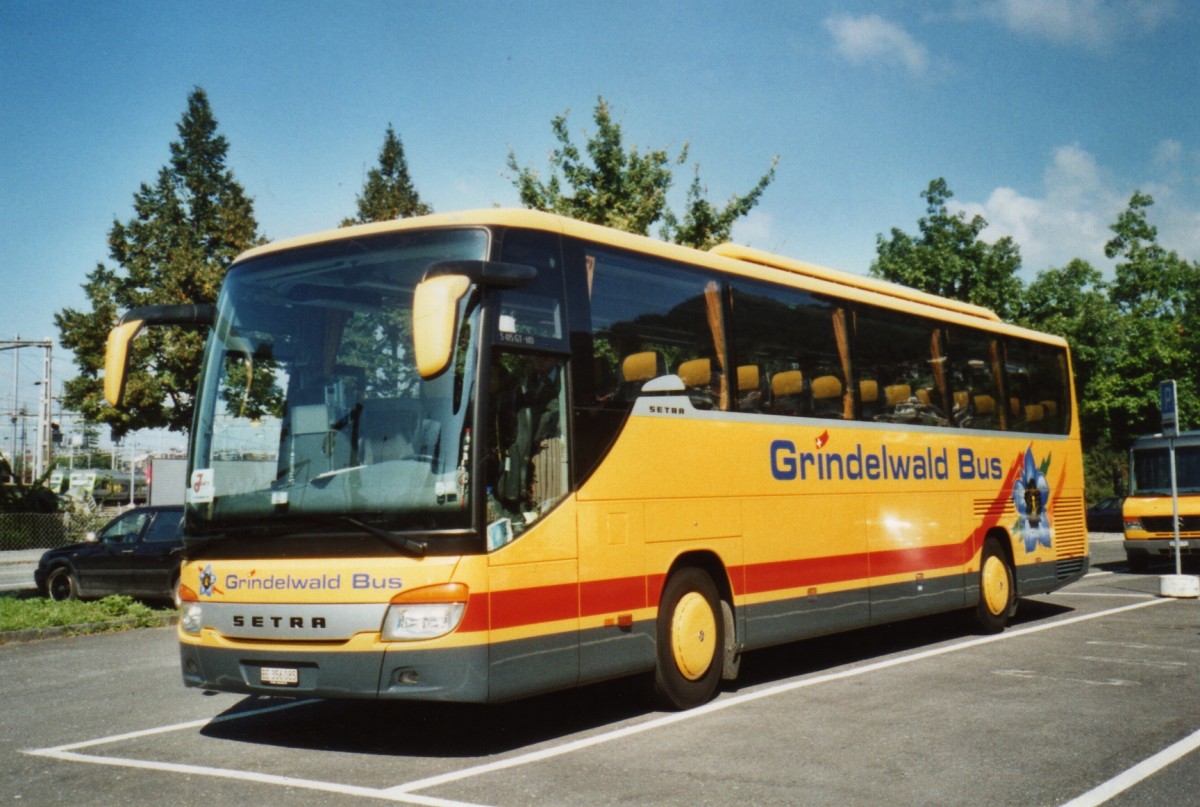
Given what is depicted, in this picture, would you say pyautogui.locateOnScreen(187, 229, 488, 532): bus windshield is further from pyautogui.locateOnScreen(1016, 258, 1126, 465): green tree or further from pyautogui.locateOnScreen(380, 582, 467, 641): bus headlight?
pyautogui.locateOnScreen(1016, 258, 1126, 465): green tree

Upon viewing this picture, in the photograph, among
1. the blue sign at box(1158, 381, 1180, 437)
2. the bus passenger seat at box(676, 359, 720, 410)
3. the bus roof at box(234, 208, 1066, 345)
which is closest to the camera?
the bus roof at box(234, 208, 1066, 345)

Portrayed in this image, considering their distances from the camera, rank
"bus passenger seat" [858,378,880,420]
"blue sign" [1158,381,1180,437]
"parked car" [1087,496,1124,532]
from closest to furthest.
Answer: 1. "bus passenger seat" [858,378,880,420]
2. "blue sign" [1158,381,1180,437]
3. "parked car" [1087,496,1124,532]

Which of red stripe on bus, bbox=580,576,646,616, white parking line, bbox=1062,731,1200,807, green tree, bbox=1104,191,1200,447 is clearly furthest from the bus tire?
green tree, bbox=1104,191,1200,447

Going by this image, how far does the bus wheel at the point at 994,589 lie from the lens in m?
13.1

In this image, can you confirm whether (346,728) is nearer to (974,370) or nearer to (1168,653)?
(1168,653)

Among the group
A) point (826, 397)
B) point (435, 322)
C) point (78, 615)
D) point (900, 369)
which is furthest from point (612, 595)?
point (78, 615)

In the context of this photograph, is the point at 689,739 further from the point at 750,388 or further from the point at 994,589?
the point at 994,589

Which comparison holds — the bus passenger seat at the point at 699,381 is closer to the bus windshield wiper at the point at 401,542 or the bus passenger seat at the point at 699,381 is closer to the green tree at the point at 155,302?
the bus windshield wiper at the point at 401,542

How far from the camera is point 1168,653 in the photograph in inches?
431

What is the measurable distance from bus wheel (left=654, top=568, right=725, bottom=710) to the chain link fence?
87.2 ft

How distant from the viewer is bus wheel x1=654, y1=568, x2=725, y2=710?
853 cm

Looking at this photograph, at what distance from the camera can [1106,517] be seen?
40469 mm

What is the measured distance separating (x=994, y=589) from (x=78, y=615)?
11396 mm

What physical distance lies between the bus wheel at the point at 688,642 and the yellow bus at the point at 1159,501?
1446 cm
